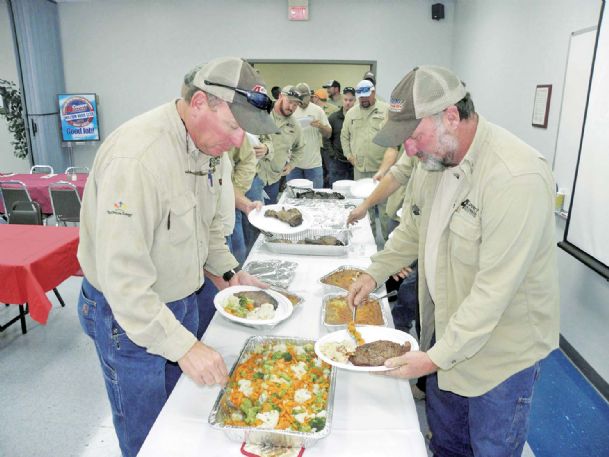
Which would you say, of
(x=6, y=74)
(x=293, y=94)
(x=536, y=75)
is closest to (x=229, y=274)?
(x=293, y=94)

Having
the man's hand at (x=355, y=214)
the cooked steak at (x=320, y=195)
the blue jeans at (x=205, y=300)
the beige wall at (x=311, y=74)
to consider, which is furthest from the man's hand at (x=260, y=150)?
the beige wall at (x=311, y=74)

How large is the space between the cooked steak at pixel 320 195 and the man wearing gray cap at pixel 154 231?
1891mm

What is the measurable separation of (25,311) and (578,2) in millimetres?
4164

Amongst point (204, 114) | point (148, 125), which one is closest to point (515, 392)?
point (204, 114)

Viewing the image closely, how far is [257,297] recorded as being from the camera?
5.62 feet

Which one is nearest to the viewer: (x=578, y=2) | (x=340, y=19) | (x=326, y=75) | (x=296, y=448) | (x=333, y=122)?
(x=296, y=448)

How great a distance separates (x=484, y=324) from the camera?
1.19 m

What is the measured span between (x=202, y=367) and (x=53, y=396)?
70.1 inches

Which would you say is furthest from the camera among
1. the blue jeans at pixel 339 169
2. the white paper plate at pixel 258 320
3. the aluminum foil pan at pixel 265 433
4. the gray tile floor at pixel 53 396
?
the blue jeans at pixel 339 169

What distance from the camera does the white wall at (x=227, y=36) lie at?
6.44m

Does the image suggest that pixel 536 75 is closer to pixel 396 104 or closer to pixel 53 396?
pixel 396 104

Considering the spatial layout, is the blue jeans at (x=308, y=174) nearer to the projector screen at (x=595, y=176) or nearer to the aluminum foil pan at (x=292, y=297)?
the projector screen at (x=595, y=176)

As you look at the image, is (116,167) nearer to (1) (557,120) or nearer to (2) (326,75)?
(1) (557,120)

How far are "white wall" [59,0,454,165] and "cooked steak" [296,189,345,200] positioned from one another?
3.80 metres
